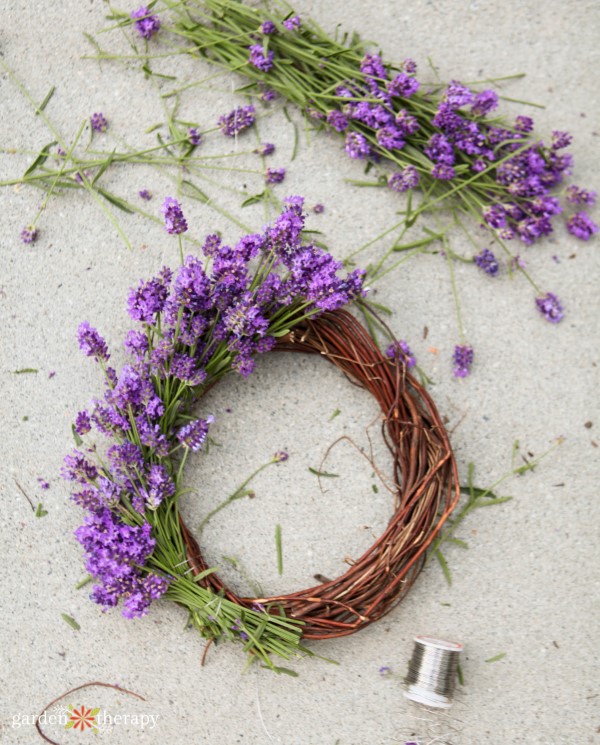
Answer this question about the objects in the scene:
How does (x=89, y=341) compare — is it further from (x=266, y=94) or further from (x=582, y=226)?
(x=582, y=226)

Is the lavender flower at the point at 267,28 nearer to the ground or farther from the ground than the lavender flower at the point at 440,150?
farther from the ground

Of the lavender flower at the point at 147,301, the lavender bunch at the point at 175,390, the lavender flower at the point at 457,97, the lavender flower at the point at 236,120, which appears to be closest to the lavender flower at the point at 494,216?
the lavender flower at the point at 457,97

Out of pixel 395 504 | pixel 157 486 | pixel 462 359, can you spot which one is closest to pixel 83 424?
pixel 157 486

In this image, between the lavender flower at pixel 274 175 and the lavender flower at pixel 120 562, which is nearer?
the lavender flower at pixel 120 562

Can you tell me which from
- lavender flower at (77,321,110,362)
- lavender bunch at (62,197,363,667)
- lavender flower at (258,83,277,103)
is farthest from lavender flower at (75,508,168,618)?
lavender flower at (258,83,277,103)

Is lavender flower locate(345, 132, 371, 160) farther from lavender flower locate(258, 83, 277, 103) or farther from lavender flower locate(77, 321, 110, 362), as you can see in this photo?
lavender flower locate(77, 321, 110, 362)

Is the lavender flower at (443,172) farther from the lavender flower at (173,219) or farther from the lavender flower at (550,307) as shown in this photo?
the lavender flower at (173,219)

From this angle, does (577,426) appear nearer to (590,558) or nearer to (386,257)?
(590,558)
